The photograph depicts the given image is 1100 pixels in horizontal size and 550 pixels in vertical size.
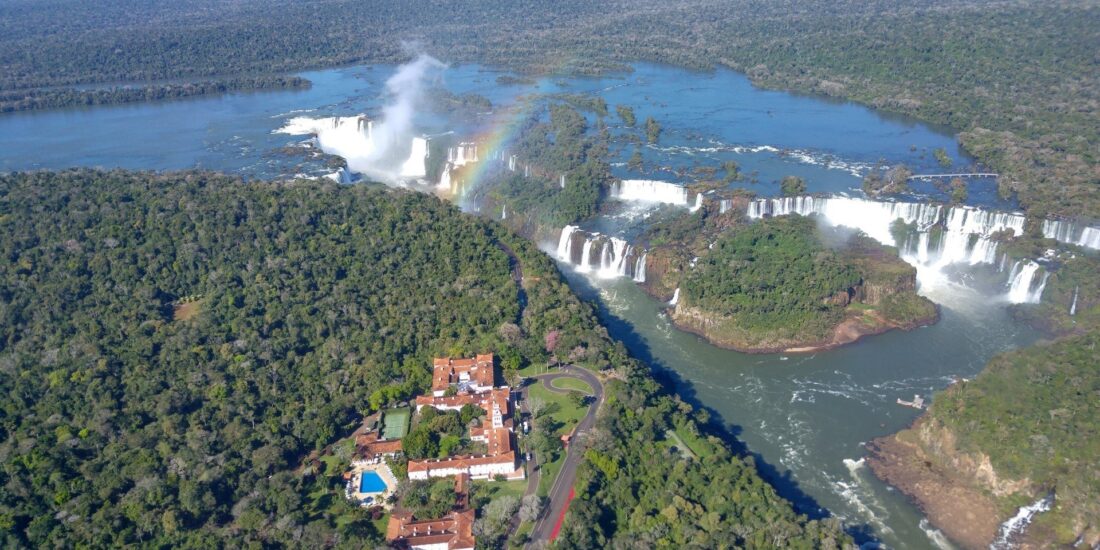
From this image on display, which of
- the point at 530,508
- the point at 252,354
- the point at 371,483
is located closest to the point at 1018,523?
the point at 530,508

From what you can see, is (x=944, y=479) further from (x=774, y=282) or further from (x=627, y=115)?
(x=627, y=115)

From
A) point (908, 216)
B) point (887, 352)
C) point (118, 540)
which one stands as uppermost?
point (908, 216)

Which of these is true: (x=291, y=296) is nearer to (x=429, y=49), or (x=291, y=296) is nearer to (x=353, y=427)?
(x=353, y=427)

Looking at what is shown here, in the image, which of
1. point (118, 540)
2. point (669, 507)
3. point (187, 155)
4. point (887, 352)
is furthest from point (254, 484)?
point (187, 155)

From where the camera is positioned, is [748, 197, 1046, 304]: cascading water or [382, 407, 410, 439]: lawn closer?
[382, 407, 410, 439]: lawn

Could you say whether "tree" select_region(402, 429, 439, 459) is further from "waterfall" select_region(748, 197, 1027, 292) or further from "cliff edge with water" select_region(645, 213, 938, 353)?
"waterfall" select_region(748, 197, 1027, 292)

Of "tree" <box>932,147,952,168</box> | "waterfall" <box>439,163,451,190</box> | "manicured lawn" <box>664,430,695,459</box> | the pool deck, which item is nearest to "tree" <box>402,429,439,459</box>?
the pool deck

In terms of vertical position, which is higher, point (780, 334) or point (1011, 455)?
point (780, 334)
